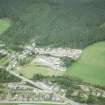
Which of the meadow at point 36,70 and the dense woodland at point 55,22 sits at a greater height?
the dense woodland at point 55,22

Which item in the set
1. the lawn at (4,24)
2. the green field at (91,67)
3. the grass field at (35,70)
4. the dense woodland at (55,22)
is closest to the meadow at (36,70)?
the grass field at (35,70)

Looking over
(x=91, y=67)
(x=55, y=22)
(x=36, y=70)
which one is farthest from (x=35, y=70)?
(x=55, y=22)

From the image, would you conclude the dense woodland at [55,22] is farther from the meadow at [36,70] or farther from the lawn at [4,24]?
the meadow at [36,70]

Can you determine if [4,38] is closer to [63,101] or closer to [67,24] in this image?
[67,24]

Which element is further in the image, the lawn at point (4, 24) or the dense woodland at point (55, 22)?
the lawn at point (4, 24)

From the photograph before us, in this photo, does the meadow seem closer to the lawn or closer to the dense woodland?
the dense woodland

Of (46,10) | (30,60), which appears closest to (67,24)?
(46,10)

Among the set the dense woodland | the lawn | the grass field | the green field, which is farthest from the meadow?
the lawn
